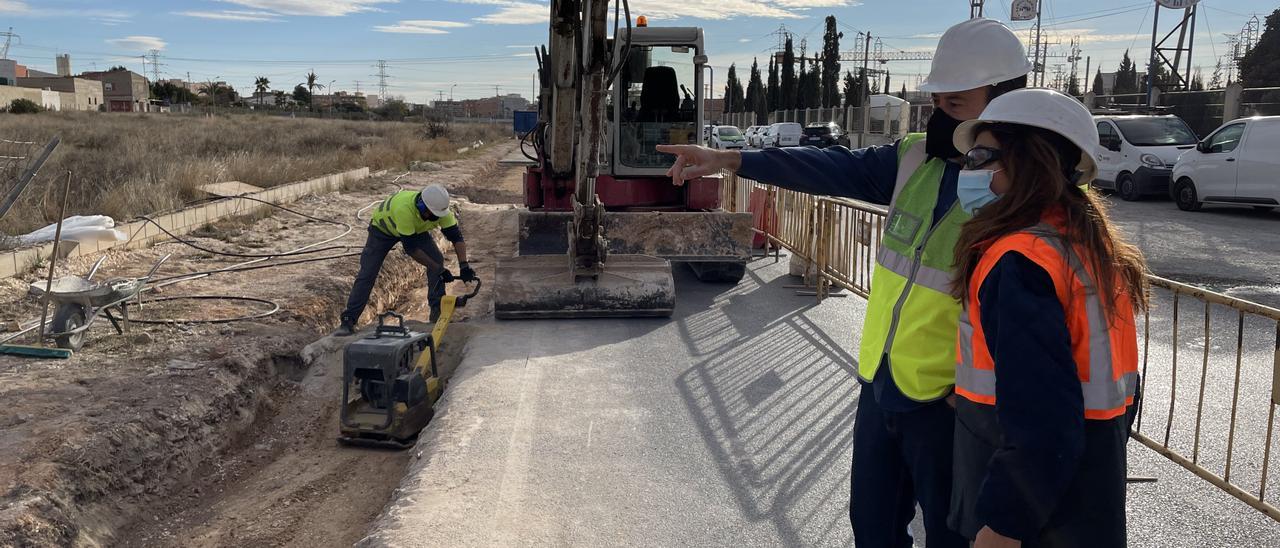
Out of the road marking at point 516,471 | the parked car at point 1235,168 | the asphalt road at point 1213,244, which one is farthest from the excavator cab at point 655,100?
the parked car at point 1235,168

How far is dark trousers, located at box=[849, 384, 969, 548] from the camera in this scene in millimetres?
2590

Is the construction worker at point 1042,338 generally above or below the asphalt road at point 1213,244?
above

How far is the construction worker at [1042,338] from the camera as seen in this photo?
1.93m

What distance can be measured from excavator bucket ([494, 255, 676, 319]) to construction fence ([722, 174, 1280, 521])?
76.2 inches

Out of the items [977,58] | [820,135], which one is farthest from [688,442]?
[820,135]

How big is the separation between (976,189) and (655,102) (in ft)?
30.9

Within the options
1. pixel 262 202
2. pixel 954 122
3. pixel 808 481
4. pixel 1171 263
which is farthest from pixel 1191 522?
pixel 262 202

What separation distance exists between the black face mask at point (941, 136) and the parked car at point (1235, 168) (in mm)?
15057

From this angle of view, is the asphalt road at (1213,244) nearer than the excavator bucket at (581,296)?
No

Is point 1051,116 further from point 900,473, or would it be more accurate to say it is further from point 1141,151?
point 1141,151

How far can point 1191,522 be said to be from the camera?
4.33 metres

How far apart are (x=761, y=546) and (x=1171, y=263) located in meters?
9.43

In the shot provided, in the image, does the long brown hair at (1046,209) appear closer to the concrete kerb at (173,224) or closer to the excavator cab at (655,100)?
the excavator cab at (655,100)

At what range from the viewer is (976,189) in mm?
2258
